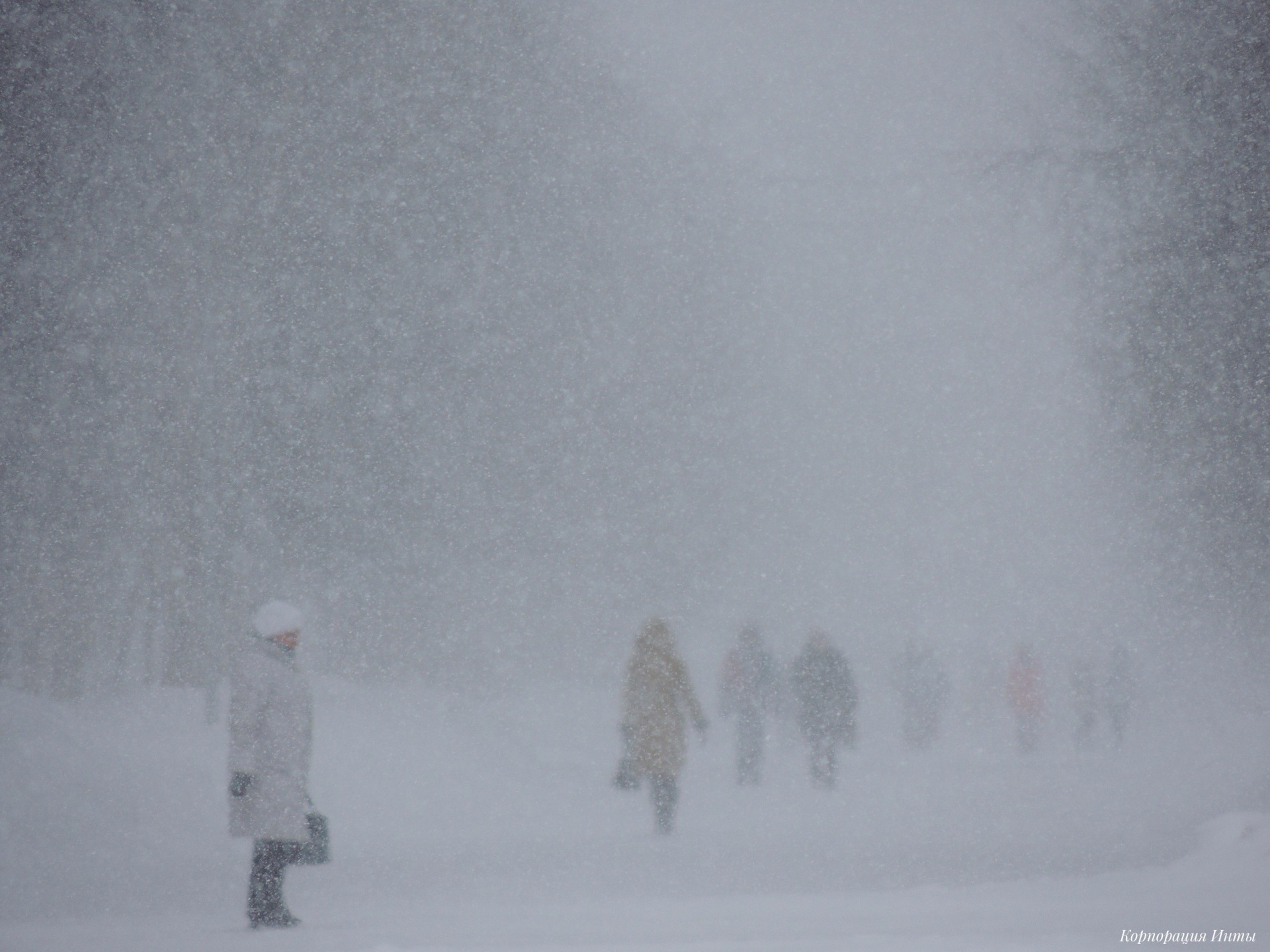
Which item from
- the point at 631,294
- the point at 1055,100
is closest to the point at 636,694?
the point at 1055,100

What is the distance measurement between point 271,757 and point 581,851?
3472 mm

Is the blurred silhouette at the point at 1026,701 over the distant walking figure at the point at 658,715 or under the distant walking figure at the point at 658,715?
over

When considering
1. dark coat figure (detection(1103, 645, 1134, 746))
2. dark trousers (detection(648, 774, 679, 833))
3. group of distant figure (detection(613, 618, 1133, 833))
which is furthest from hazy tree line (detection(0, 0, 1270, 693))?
dark trousers (detection(648, 774, 679, 833))

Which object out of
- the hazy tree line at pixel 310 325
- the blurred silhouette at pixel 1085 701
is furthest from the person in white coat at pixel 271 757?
the blurred silhouette at pixel 1085 701

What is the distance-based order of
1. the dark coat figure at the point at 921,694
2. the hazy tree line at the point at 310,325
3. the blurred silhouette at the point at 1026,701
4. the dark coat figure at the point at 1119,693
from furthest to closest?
1. the dark coat figure at the point at 921,694
2. the dark coat figure at the point at 1119,693
3. the blurred silhouette at the point at 1026,701
4. the hazy tree line at the point at 310,325

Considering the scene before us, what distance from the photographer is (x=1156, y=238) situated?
552 inches

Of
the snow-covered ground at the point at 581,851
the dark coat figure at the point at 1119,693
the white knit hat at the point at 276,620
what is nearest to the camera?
the snow-covered ground at the point at 581,851

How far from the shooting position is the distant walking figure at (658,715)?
997 centimetres

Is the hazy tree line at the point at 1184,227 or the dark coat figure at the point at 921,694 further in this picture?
the dark coat figure at the point at 921,694

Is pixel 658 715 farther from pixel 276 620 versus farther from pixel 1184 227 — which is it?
pixel 1184 227

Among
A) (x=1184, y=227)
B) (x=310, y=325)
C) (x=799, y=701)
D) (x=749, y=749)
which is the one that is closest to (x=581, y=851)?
(x=799, y=701)

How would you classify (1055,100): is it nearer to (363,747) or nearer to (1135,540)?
(1135,540)

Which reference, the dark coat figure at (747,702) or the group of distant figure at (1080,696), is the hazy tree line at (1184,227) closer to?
the group of distant figure at (1080,696)

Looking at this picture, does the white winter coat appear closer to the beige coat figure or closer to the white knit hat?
the white knit hat
